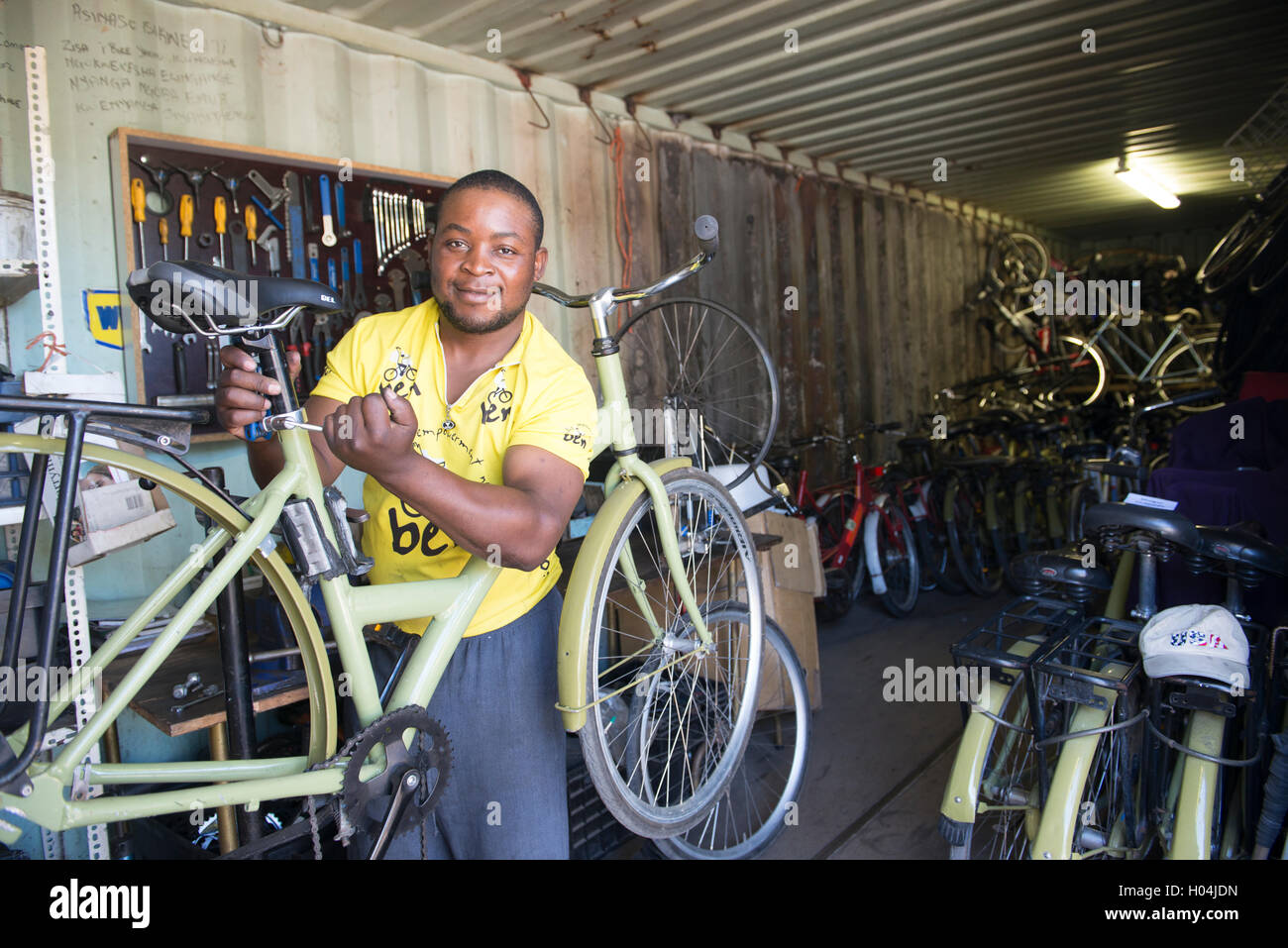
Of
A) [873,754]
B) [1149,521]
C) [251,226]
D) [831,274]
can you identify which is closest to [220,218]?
[251,226]

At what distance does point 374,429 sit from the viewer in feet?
3.47

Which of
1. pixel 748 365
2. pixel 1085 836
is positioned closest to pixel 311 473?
pixel 1085 836

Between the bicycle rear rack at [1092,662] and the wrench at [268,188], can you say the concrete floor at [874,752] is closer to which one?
the bicycle rear rack at [1092,662]

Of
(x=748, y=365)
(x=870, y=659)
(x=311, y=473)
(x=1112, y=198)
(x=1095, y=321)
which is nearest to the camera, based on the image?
(x=311, y=473)

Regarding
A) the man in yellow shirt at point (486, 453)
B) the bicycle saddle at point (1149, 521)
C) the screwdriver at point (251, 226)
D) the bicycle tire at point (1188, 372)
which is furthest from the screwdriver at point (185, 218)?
the bicycle tire at point (1188, 372)

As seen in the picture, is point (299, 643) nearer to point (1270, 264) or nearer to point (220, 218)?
point (220, 218)

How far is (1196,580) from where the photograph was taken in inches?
90.2

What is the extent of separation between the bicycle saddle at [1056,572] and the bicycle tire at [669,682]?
0.68m

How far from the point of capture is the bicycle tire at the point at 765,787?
2.20 meters

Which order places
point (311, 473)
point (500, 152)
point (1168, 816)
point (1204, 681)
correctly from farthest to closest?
point (500, 152), point (1168, 816), point (1204, 681), point (311, 473)

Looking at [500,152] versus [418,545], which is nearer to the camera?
[418,545]

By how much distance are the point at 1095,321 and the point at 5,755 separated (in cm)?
960

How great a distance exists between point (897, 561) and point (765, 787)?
2184 mm
